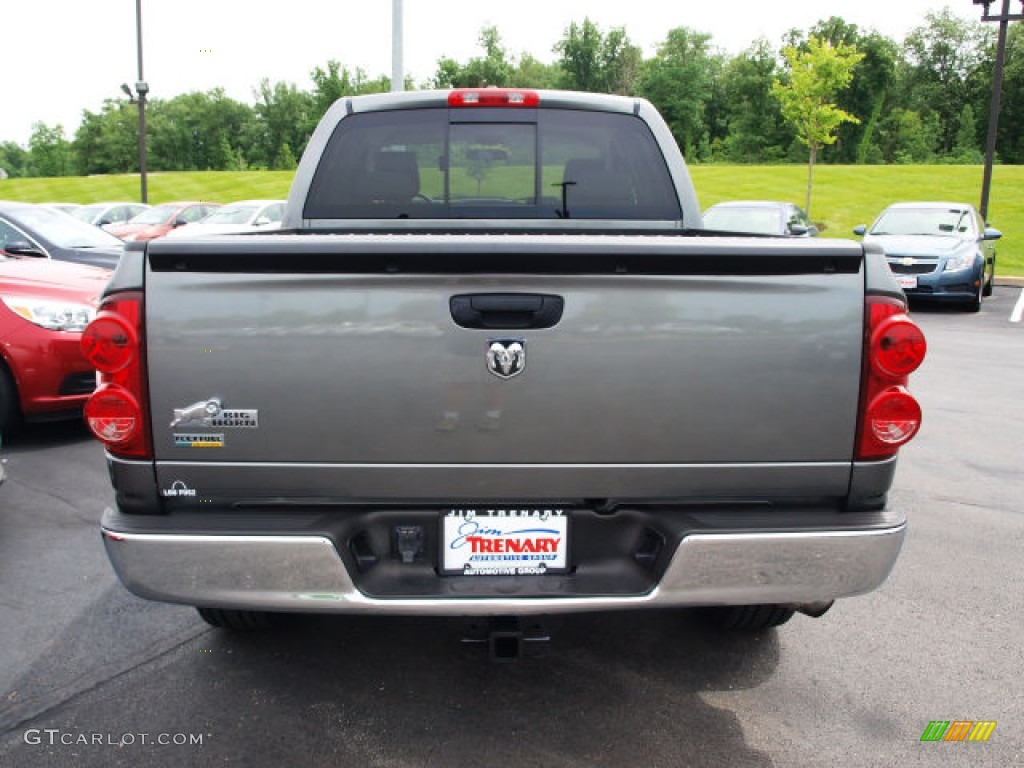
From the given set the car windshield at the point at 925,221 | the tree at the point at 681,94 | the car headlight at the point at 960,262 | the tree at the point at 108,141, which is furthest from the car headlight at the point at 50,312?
the tree at the point at 108,141

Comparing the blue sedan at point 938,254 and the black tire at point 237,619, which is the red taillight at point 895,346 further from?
the blue sedan at point 938,254

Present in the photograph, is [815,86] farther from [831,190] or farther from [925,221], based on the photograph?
[925,221]

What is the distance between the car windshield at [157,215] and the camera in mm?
21938

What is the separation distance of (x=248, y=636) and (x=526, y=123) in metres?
2.57

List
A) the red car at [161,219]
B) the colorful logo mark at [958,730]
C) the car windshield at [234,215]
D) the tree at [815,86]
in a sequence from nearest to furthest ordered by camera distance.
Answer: the colorful logo mark at [958,730], the car windshield at [234,215], the red car at [161,219], the tree at [815,86]

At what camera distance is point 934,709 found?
2.83 m

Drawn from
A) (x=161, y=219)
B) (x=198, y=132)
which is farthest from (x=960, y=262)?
(x=198, y=132)

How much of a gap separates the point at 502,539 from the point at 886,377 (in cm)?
115

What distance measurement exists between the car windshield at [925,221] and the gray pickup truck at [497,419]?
45.2 ft

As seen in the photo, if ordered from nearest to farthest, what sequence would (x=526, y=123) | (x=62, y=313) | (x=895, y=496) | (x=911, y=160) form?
(x=526, y=123)
(x=895, y=496)
(x=62, y=313)
(x=911, y=160)

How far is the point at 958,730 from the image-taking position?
2.71 metres

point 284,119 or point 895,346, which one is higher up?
point 284,119

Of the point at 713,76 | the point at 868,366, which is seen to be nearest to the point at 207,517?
the point at 868,366

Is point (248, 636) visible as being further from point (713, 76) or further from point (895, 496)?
point (713, 76)
